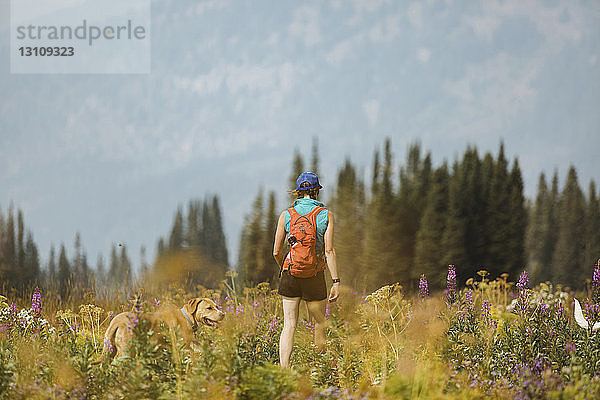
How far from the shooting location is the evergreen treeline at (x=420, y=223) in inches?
539

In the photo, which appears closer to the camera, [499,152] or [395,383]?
[395,383]

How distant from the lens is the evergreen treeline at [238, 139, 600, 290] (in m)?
13.7

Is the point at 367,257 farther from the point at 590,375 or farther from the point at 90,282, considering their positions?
the point at 590,375

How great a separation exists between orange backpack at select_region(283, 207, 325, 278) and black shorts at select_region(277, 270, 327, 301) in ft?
0.17

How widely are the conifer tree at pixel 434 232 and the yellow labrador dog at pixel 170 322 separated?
8509mm

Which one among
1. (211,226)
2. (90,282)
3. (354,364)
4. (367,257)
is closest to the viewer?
(354,364)

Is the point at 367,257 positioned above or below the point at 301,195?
below

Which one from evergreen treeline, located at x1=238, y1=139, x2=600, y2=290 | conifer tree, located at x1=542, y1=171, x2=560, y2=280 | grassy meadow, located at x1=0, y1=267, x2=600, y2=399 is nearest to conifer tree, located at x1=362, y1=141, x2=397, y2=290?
evergreen treeline, located at x1=238, y1=139, x2=600, y2=290

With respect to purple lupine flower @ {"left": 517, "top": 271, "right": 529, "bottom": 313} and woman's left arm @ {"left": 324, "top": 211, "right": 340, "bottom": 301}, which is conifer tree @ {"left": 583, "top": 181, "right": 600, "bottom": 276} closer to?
purple lupine flower @ {"left": 517, "top": 271, "right": 529, "bottom": 313}

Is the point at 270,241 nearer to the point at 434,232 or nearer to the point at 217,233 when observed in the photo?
the point at 434,232

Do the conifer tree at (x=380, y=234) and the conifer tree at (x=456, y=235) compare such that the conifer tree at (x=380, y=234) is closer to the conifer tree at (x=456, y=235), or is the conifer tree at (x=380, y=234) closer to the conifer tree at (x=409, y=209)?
the conifer tree at (x=409, y=209)

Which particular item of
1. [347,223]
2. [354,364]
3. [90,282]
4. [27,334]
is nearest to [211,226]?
[347,223]

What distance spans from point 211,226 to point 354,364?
87.9 feet

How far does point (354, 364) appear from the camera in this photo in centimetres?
574
